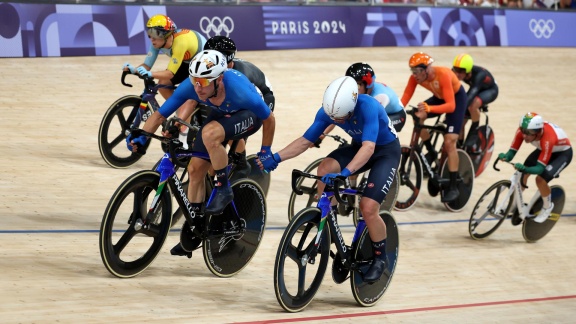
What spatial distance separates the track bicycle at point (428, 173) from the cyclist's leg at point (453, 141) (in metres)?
0.06

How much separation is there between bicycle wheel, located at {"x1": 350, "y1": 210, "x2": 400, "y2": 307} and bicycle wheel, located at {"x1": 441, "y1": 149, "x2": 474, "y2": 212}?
320 centimetres

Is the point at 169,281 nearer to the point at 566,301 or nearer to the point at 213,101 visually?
the point at 213,101

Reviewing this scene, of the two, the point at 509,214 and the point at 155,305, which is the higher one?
the point at 155,305

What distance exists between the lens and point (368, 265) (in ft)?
18.6

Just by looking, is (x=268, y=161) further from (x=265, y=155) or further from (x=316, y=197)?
(x=316, y=197)

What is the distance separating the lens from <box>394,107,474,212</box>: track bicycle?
28.1 feet

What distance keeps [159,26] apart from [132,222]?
2716mm

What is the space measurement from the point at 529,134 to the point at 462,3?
6994mm

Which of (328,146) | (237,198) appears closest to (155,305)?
(237,198)

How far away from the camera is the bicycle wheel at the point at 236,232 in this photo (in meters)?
5.73

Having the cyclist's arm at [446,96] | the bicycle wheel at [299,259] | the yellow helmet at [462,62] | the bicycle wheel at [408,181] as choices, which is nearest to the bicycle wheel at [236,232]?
the bicycle wheel at [299,259]

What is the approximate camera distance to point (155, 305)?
523cm

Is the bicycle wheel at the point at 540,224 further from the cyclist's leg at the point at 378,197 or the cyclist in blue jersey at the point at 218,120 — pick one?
the cyclist in blue jersey at the point at 218,120

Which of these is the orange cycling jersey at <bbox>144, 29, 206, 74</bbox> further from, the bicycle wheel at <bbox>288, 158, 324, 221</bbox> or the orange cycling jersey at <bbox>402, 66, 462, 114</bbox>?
the orange cycling jersey at <bbox>402, 66, 462, 114</bbox>
